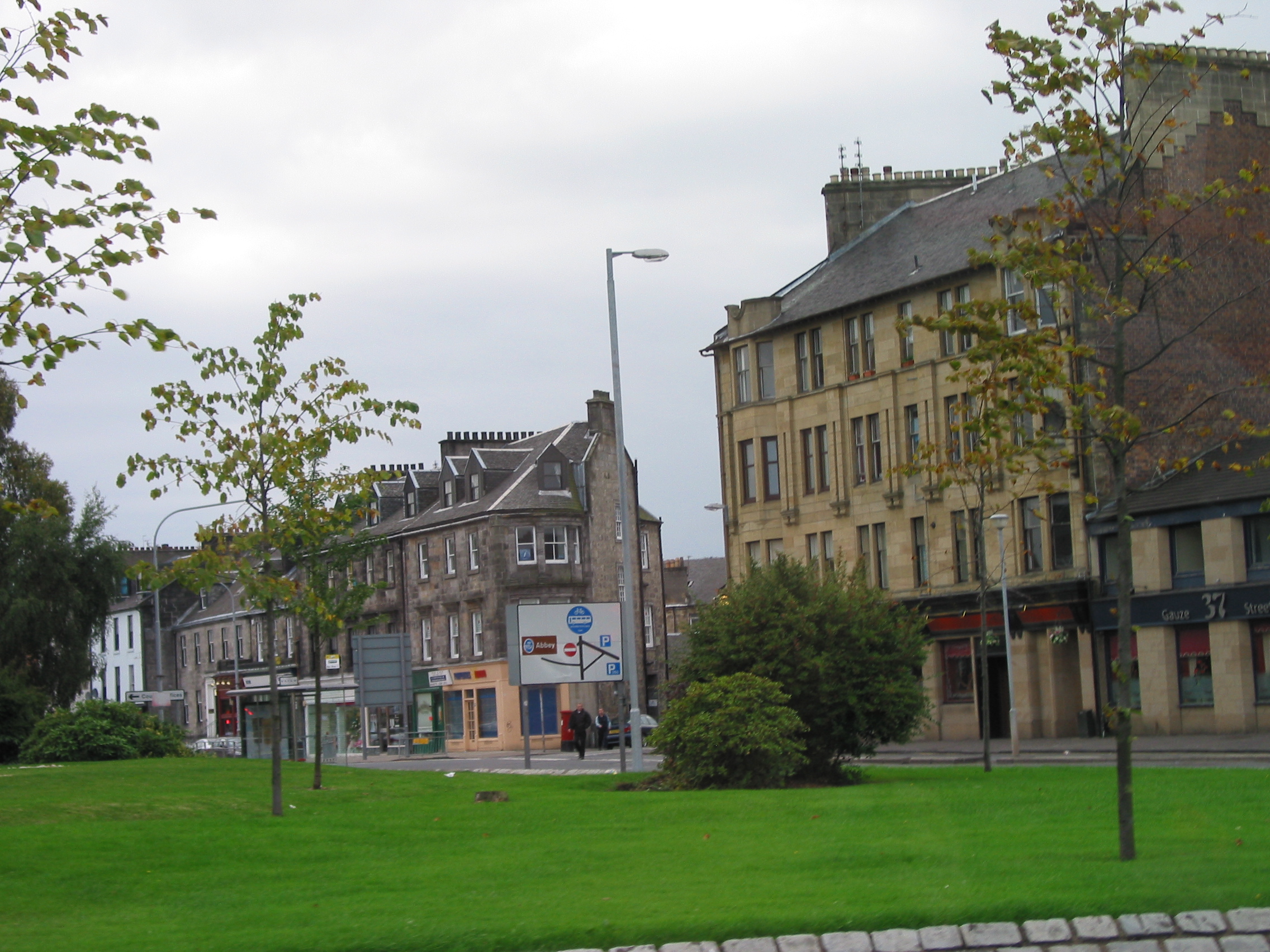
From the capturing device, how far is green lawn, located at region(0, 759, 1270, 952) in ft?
32.1

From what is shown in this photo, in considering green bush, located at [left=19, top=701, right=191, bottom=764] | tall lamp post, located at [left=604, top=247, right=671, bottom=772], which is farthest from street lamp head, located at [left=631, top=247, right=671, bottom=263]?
green bush, located at [left=19, top=701, right=191, bottom=764]

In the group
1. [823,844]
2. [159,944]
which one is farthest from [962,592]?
[159,944]

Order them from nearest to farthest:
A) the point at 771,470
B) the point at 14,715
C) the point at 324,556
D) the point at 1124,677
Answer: the point at 1124,677 → the point at 324,556 → the point at 14,715 → the point at 771,470

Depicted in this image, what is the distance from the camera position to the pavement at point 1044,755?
1171 inches

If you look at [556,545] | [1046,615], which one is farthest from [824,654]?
[556,545]

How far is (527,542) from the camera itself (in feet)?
222

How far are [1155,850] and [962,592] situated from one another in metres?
34.4

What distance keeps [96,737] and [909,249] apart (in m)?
28.7

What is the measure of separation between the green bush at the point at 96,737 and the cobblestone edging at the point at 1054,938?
33447 millimetres

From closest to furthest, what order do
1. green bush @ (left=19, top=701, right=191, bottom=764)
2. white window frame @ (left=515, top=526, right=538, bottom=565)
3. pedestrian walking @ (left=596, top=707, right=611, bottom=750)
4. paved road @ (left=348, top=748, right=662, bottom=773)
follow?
green bush @ (left=19, top=701, right=191, bottom=764)
paved road @ (left=348, top=748, right=662, bottom=773)
pedestrian walking @ (left=596, top=707, right=611, bottom=750)
white window frame @ (left=515, top=526, right=538, bottom=565)

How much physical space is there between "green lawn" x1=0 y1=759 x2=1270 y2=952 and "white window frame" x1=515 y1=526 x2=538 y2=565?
45.9 meters

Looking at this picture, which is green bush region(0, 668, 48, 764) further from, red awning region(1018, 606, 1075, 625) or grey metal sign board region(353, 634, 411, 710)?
red awning region(1018, 606, 1075, 625)

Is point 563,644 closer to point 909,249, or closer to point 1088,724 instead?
point 1088,724

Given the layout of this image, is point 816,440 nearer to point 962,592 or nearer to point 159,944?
point 962,592
